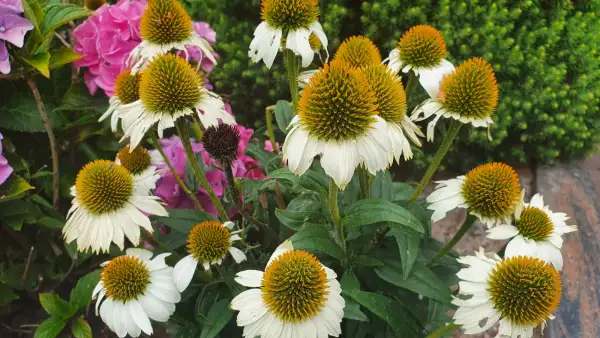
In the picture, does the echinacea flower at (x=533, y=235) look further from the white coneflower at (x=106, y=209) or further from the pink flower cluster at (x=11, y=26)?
the pink flower cluster at (x=11, y=26)

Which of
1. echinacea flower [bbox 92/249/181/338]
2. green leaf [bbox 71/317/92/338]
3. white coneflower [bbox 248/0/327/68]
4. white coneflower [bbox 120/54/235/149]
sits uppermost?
white coneflower [bbox 248/0/327/68]

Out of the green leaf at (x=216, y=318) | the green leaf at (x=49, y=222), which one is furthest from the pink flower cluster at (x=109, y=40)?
the green leaf at (x=216, y=318)

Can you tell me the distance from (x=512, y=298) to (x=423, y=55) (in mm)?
467

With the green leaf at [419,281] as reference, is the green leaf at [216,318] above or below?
below

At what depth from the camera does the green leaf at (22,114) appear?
124cm

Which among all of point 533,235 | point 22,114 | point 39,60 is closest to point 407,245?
point 533,235

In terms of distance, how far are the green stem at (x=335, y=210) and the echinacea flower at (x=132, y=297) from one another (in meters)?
0.29

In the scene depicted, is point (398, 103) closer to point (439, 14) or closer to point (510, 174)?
point (510, 174)

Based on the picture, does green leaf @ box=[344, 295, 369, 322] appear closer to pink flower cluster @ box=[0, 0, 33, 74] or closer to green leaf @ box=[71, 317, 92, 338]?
green leaf @ box=[71, 317, 92, 338]

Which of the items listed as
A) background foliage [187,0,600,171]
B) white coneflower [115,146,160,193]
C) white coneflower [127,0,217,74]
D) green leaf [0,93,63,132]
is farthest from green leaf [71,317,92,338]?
background foliage [187,0,600,171]

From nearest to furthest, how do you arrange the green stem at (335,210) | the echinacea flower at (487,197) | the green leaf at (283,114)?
the green stem at (335,210) < the echinacea flower at (487,197) < the green leaf at (283,114)

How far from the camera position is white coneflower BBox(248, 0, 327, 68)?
2.91 ft

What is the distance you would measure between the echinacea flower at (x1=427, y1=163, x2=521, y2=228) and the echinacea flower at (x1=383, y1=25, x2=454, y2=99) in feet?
0.63

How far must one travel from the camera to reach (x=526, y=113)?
5.50 feet
